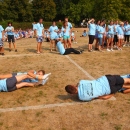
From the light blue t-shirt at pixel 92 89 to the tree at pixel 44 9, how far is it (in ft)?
202

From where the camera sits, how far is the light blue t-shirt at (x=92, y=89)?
19.7 ft

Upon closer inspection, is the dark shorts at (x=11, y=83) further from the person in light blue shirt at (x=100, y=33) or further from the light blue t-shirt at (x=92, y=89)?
the person in light blue shirt at (x=100, y=33)

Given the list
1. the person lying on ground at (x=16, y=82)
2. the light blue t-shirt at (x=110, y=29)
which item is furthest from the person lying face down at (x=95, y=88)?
the light blue t-shirt at (x=110, y=29)

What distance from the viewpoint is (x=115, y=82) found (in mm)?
6227

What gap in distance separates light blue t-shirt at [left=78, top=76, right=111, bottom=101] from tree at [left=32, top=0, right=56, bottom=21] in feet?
202

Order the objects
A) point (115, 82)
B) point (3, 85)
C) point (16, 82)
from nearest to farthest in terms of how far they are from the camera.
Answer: point (115, 82)
point (3, 85)
point (16, 82)

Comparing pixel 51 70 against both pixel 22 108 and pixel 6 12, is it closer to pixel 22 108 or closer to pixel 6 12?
pixel 22 108

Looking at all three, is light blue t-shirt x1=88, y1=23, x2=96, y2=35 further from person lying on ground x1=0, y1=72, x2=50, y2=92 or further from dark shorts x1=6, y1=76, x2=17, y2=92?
dark shorts x1=6, y1=76, x2=17, y2=92

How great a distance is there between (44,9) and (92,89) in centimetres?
6316

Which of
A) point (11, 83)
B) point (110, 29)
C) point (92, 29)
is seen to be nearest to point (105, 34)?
point (110, 29)

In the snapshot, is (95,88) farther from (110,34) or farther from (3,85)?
(110,34)

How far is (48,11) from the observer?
66.7 m

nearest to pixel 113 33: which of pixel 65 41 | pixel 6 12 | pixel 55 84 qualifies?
pixel 65 41

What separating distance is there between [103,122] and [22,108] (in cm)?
208
